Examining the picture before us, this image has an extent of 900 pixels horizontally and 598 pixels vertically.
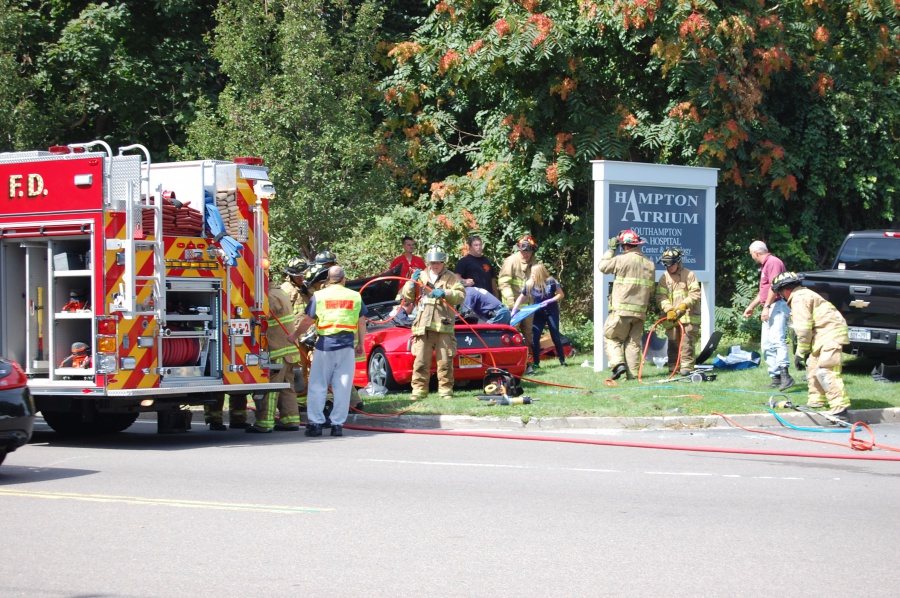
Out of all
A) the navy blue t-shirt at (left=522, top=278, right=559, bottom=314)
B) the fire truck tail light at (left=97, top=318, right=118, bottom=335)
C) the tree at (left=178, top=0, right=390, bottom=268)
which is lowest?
the fire truck tail light at (left=97, top=318, right=118, bottom=335)

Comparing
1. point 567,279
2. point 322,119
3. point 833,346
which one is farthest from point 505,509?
point 567,279

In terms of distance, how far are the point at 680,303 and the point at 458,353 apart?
319cm

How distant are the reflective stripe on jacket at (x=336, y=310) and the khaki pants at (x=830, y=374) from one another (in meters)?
5.29

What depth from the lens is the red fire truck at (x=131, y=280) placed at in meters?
11.2

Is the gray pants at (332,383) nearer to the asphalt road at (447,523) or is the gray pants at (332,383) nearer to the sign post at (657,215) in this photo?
the asphalt road at (447,523)

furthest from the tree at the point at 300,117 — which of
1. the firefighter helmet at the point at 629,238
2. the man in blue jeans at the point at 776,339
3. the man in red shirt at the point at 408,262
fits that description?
the man in blue jeans at the point at 776,339

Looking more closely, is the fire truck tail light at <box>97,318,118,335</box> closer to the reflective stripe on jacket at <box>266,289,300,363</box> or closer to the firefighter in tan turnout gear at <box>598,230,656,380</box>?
the reflective stripe on jacket at <box>266,289,300,363</box>

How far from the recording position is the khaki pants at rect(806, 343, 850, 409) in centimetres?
1239

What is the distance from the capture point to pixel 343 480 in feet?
29.9

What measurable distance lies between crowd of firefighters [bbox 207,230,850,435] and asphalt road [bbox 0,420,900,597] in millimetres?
1885

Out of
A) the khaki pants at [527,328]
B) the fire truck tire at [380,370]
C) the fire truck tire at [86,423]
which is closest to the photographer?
the fire truck tire at [86,423]

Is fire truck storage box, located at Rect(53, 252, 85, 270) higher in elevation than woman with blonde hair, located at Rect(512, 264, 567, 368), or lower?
higher

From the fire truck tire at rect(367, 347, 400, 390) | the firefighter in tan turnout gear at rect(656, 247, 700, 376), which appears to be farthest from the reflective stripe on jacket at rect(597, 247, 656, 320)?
the fire truck tire at rect(367, 347, 400, 390)

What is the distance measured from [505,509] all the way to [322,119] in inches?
516
